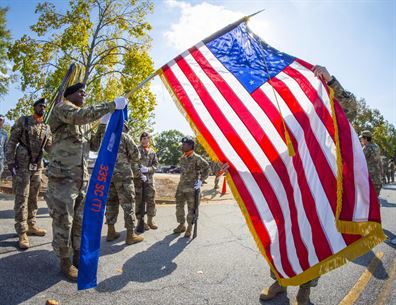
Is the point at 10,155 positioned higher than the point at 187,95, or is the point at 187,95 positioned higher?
the point at 187,95

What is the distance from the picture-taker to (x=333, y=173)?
276 cm

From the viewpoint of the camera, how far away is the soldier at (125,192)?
5070 millimetres

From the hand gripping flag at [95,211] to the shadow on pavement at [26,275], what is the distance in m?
0.76

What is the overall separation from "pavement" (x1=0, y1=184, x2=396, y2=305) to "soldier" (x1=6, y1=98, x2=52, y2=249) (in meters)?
0.38

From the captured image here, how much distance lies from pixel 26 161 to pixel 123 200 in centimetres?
170

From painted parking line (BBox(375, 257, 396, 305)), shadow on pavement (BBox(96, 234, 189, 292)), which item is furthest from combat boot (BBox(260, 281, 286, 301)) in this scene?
shadow on pavement (BBox(96, 234, 189, 292))

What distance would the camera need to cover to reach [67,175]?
3561 mm

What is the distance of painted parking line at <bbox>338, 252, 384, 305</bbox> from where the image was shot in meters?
3.20

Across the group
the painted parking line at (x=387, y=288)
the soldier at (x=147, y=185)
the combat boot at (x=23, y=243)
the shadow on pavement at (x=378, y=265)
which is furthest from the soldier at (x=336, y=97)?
the soldier at (x=147, y=185)

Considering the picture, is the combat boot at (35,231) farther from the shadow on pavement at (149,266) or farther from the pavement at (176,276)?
the shadow on pavement at (149,266)

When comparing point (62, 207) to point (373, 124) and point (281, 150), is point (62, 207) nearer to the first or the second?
point (281, 150)

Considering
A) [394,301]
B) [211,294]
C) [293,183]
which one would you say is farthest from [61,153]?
[394,301]

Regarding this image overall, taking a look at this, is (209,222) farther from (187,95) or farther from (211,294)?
(187,95)

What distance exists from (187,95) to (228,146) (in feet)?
2.42
